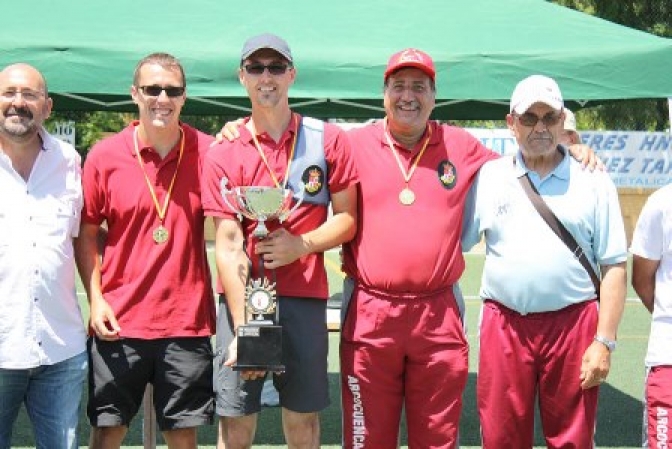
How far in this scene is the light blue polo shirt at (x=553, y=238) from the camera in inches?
176

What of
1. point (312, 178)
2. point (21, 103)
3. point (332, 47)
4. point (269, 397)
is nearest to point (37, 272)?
point (21, 103)

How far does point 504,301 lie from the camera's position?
454cm

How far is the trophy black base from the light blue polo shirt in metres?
1.08

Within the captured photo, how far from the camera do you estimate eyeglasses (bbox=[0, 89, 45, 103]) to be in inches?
164

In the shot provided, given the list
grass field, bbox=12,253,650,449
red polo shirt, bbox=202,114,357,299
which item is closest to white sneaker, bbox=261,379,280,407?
grass field, bbox=12,253,650,449

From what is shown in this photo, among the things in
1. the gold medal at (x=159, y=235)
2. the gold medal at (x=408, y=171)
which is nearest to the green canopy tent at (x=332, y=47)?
the gold medal at (x=408, y=171)

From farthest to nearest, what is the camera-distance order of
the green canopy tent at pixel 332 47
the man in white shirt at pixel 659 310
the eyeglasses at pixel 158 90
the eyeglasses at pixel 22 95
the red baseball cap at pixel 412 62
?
the green canopy tent at pixel 332 47, the red baseball cap at pixel 412 62, the eyeglasses at pixel 158 90, the man in white shirt at pixel 659 310, the eyeglasses at pixel 22 95

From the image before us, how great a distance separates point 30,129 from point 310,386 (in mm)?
1649

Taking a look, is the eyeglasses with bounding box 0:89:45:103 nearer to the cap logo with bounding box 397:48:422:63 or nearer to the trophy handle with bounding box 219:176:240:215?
the trophy handle with bounding box 219:176:240:215

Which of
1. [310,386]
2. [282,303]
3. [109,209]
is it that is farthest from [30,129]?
[310,386]

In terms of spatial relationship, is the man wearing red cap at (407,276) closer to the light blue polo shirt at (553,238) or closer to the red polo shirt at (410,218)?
the red polo shirt at (410,218)

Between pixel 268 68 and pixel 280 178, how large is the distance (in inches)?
19.0

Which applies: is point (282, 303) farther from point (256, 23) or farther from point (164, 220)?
point (256, 23)

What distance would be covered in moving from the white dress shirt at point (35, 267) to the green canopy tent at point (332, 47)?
201 centimetres
